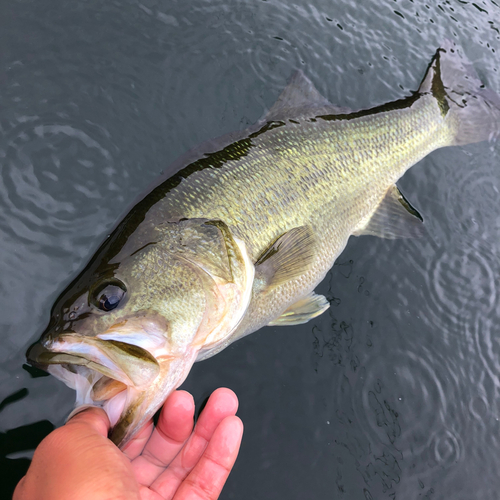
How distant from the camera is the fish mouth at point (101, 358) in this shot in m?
1.81

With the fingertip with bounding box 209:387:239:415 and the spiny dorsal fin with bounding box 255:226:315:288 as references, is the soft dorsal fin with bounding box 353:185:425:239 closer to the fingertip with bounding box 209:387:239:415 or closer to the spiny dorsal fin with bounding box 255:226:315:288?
the spiny dorsal fin with bounding box 255:226:315:288

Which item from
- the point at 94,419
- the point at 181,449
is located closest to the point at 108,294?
the point at 94,419

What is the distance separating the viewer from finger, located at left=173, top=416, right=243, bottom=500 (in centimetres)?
225

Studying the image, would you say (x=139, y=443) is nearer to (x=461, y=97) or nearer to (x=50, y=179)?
(x=50, y=179)

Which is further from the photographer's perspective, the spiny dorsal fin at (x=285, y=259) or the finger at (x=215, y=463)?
the spiny dorsal fin at (x=285, y=259)

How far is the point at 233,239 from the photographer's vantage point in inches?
100

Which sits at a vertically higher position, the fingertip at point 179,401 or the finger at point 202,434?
the fingertip at point 179,401

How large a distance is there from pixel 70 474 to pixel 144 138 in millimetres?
2709

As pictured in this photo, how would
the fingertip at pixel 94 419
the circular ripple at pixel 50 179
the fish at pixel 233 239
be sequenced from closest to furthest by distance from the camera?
the fingertip at pixel 94 419, the fish at pixel 233 239, the circular ripple at pixel 50 179

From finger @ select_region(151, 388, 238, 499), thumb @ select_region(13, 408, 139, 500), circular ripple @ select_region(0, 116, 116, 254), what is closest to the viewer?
thumb @ select_region(13, 408, 139, 500)

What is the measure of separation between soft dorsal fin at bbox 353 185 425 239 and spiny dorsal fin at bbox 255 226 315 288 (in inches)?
38.0

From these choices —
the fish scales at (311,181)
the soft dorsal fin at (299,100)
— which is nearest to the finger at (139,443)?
the fish scales at (311,181)

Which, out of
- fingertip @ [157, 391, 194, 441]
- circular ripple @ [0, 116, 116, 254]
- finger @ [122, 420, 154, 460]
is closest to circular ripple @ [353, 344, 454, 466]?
fingertip @ [157, 391, 194, 441]

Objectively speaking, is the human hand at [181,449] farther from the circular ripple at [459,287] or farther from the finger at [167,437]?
the circular ripple at [459,287]
